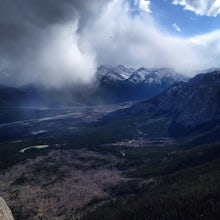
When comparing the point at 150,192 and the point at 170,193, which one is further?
the point at 150,192

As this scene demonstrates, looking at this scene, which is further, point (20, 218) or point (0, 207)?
point (20, 218)

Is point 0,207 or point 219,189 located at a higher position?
point 0,207

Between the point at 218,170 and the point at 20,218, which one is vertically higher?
the point at 218,170

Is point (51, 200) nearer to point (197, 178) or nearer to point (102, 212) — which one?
point (102, 212)

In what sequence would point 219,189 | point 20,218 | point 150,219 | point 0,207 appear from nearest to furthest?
1. point 0,207
2. point 150,219
3. point 219,189
4. point 20,218

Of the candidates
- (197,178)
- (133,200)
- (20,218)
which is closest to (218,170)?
(197,178)

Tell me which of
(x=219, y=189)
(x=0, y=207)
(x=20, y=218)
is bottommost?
(x=20, y=218)

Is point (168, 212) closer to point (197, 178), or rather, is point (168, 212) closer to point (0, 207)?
point (197, 178)

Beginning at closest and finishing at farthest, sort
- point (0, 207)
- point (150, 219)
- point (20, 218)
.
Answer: point (0, 207) < point (150, 219) < point (20, 218)

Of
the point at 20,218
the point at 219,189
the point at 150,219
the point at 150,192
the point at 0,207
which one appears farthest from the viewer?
the point at 150,192

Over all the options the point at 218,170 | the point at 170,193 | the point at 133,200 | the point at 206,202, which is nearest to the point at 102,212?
the point at 133,200
